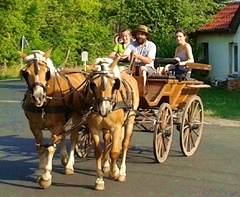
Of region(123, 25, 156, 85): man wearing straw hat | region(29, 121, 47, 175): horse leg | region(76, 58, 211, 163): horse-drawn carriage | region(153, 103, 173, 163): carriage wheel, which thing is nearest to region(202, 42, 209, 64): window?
region(76, 58, 211, 163): horse-drawn carriage

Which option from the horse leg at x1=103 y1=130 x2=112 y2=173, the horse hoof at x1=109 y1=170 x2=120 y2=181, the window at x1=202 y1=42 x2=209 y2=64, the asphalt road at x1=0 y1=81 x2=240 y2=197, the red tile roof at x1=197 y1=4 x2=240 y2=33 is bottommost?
the asphalt road at x1=0 y1=81 x2=240 y2=197

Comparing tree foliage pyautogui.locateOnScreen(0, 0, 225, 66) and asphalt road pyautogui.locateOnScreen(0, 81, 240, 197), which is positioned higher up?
tree foliage pyautogui.locateOnScreen(0, 0, 225, 66)

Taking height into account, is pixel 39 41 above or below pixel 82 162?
above

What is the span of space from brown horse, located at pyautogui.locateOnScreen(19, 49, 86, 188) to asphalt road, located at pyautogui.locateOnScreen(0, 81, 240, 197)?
0.46 meters

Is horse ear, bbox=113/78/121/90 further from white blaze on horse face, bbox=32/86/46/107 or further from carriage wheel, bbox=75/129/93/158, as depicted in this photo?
carriage wheel, bbox=75/129/93/158

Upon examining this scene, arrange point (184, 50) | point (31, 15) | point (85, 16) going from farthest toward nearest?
point (85, 16) < point (31, 15) < point (184, 50)

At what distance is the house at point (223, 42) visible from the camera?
27891 mm

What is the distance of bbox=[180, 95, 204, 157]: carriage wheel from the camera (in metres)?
11.1

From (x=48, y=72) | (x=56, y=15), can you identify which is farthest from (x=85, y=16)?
(x=48, y=72)

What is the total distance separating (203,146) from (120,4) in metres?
16.1

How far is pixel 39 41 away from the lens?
51.0 m

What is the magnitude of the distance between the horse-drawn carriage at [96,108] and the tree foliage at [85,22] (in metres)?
15.7

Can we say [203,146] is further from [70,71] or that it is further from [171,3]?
[171,3]

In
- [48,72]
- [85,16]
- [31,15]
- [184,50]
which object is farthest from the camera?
[85,16]
